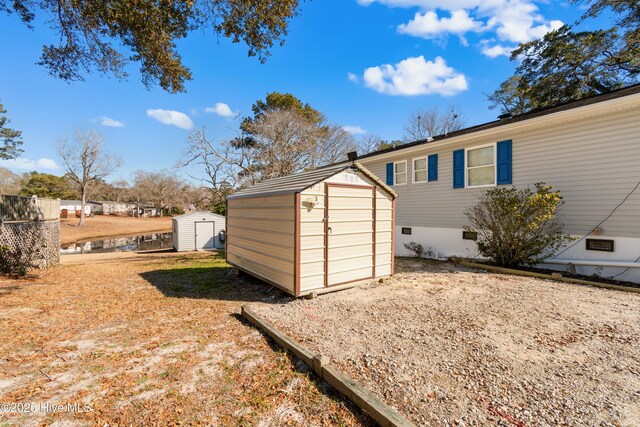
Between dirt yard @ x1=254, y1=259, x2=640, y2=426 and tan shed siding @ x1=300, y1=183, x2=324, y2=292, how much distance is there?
429mm

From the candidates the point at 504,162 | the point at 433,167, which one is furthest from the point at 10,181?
the point at 504,162

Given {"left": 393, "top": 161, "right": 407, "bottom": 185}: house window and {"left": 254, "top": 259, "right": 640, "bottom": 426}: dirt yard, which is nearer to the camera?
{"left": 254, "top": 259, "right": 640, "bottom": 426}: dirt yard

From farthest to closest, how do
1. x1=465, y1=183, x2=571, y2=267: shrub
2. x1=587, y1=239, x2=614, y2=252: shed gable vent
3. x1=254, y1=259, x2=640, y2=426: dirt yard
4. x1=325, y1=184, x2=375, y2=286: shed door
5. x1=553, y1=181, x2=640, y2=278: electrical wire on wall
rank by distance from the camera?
x1=465, y1=183, x2=571, y2=267: shrub
x1=587, y1=239, x2=614, y2=252: shed gable vent
x1=553, y1=181, x2=640, y2=278: electrical wire on wall
x1=325, y1=184, x2=375, y2=286: shed door
x1=254, y1=259, x2=640, y2=426: dirt yard

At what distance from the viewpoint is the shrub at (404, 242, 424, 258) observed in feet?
35.5

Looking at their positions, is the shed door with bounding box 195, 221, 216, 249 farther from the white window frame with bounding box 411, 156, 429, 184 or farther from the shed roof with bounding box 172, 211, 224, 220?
the white window frame with bounding box 411, 156, 429, 184

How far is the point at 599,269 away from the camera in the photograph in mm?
6805

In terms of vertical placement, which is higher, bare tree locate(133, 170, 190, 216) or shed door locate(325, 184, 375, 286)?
bare tree locate(133, 170, 190, 216)

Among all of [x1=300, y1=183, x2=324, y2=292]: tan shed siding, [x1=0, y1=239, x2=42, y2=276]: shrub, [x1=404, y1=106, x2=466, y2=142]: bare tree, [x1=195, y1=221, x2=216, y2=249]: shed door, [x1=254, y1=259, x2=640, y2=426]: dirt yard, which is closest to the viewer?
[x1=254, y1=259, x2=640, y2=426]: dirt yard

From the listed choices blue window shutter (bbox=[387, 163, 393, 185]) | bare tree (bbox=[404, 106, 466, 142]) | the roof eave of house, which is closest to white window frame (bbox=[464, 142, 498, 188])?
the roof eave of house

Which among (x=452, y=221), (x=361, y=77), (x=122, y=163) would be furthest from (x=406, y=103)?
(x=122, y=163)

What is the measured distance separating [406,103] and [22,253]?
93.2 ft

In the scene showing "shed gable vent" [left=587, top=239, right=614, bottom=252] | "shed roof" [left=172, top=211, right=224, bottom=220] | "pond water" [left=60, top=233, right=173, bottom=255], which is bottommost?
"pond water" [left=60, top=233, right=173, bottom=255]

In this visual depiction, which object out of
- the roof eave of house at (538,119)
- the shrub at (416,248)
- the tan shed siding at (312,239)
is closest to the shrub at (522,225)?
the roof eave of house at (538,119)

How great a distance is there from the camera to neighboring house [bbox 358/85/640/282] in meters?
6.41
